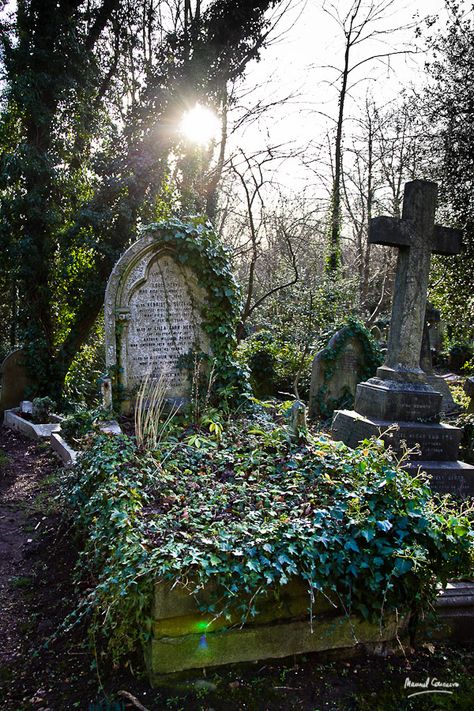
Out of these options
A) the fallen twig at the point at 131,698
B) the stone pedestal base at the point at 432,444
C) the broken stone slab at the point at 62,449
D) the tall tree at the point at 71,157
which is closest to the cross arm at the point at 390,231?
the stone pedestal base at the point at 432,444

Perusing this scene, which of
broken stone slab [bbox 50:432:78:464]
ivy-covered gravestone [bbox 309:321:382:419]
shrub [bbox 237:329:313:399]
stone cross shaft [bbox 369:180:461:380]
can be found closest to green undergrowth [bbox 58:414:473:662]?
broken stone slab [bbox 50:432:78:464]

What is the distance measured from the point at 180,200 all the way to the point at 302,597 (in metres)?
10.5

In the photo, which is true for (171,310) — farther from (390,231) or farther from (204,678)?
(204,678)

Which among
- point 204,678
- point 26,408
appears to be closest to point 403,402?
point 204,678

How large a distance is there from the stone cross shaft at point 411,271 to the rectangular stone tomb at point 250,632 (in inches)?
135

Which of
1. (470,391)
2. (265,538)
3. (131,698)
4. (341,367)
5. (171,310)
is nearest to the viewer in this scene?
(131,698)

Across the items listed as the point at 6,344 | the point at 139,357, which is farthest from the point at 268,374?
the point at 6,344

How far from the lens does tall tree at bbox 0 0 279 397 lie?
9758mm

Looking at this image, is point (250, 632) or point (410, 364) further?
point (410, 364)

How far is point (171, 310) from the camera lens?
7.01 meters

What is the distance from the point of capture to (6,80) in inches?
395

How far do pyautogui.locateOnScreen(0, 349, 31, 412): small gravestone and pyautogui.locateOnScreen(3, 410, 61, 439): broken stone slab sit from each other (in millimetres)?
438

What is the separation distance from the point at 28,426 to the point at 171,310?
132 inches

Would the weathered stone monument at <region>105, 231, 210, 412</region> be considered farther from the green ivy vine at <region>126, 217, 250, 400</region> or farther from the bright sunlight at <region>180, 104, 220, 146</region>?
the bright sunlight at <region>180, 104, 220, 146</region>
